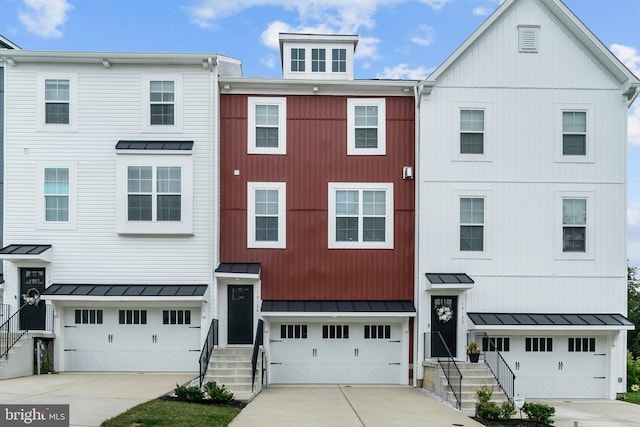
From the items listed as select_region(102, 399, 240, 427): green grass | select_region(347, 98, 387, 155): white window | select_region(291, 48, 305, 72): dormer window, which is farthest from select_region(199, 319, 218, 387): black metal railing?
select_region(291, 48, 305, 72): dormer window

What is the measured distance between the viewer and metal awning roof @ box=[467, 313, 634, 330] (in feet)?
59.2

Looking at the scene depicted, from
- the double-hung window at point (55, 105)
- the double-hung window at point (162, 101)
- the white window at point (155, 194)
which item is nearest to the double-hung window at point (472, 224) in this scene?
the white window at point (155, 194)

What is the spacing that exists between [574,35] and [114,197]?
1512cm

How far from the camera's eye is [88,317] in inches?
743

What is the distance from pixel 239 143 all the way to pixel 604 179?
11505 millimetres

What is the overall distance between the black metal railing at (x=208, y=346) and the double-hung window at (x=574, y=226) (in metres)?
11.1

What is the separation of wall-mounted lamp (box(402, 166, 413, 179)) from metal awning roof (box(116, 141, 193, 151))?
6644 millimetres

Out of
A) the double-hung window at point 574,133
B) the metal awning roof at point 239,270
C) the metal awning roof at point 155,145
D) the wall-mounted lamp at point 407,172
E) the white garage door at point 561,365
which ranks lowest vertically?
the white garage door at point 561,365

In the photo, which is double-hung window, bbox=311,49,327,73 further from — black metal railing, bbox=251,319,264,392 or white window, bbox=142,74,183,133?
black metal railing, bbox=251,319,264,392

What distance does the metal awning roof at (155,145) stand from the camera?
18547 mm

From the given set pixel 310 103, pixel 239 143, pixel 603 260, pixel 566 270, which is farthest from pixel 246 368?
pixel 603 260

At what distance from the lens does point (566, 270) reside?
18938 mm

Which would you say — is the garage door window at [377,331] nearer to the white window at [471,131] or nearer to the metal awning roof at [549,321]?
the metal awning roof at [549,321]

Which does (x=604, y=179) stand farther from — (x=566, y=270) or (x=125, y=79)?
(x=125, y=79)
